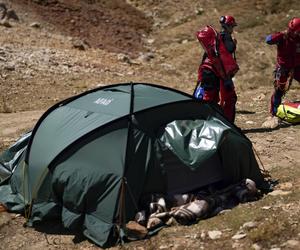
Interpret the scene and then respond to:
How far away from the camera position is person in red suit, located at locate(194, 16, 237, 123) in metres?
8.62

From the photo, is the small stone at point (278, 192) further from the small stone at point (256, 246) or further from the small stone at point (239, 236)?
the small stone at point (256, 246)

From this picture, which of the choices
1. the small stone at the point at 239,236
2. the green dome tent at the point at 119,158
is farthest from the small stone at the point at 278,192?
the small stone at the point at 239,236

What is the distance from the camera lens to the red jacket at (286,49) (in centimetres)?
957

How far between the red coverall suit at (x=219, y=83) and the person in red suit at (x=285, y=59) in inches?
45.8

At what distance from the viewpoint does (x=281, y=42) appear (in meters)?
9.71

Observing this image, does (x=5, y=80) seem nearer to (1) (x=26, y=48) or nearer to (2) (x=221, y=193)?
(1) (x=26, y=48)

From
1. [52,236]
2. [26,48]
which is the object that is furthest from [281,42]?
[26,48]

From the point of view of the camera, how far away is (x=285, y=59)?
9.87 metres

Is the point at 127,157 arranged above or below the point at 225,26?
below

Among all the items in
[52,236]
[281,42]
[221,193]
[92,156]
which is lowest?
[52,236]

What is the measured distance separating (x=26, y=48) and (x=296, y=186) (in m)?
12.7

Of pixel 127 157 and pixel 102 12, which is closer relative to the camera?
pixel 127 157

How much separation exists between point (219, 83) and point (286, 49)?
177 cm

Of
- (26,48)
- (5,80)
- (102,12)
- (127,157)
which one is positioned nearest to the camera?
(127,157)
